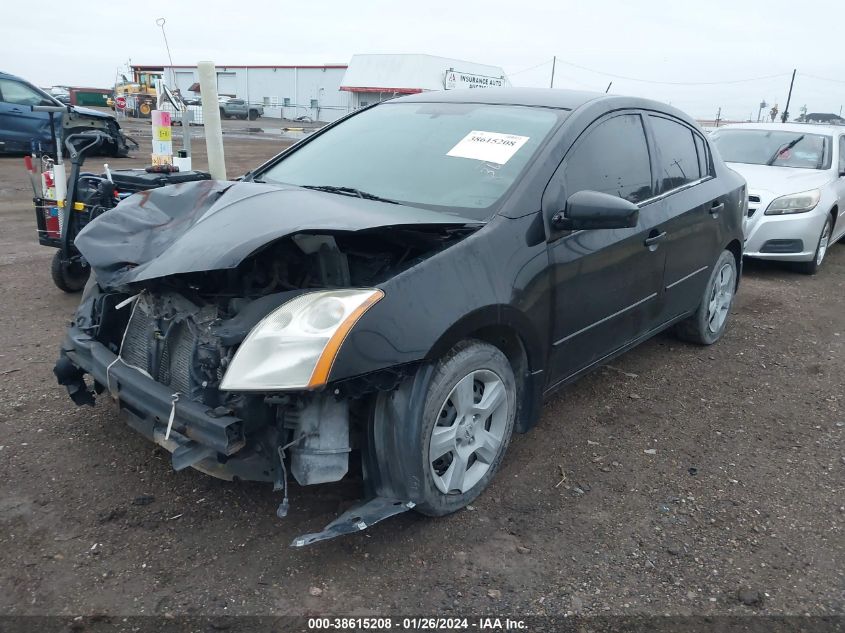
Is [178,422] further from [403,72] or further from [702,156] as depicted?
[403,72]

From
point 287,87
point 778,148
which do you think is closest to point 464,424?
point 778,148

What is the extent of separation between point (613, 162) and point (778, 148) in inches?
231

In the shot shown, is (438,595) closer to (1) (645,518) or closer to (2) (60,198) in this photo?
(1) (645,518)

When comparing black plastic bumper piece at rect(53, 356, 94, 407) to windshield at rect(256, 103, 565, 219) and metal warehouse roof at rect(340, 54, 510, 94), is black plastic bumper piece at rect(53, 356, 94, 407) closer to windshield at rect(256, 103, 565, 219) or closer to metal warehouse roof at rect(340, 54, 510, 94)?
windshield at rect(256, 103, 565, 219)

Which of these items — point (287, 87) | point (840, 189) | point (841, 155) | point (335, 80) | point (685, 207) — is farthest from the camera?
point (287, 87)

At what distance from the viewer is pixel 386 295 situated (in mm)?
2311

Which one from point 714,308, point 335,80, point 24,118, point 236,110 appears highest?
point 335,80

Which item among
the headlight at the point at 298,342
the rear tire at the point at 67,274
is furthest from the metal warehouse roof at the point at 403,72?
the headlight at the point at 298,342

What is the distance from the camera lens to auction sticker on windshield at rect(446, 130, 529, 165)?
3.11 m

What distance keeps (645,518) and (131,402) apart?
213 cm

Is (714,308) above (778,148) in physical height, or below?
below

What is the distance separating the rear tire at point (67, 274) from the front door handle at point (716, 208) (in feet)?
15.1

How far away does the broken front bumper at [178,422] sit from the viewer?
87.7 inches

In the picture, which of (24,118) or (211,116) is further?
(24,118)
